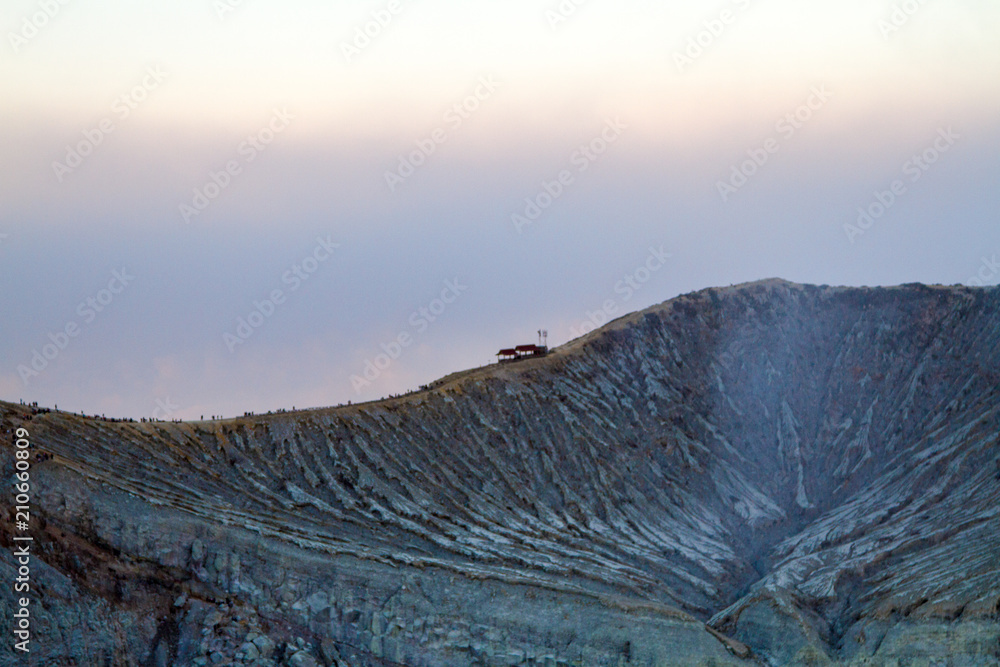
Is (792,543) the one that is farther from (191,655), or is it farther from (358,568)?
(191,655)

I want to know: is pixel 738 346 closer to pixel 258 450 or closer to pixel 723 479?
pixel 723 479

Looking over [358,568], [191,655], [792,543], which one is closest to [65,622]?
[191,655]

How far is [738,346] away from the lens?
495 ft

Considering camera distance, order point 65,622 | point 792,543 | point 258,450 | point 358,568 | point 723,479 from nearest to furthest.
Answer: point 65,622, point 358,568, point 258,450, point 792,543, point 723,479

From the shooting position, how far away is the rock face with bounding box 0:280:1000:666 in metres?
101

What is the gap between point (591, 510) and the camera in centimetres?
12638

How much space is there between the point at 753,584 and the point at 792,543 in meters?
8.29

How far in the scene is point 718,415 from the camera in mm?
144375

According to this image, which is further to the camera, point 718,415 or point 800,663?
point 718,415

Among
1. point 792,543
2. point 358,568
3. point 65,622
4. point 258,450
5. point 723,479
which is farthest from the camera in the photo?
point 723,479

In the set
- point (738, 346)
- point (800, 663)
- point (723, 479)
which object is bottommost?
point (800, 663)

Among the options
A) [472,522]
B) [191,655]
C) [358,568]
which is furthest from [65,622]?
[472,522]

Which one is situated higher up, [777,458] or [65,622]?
[777,458]

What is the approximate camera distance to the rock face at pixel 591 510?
332ft
